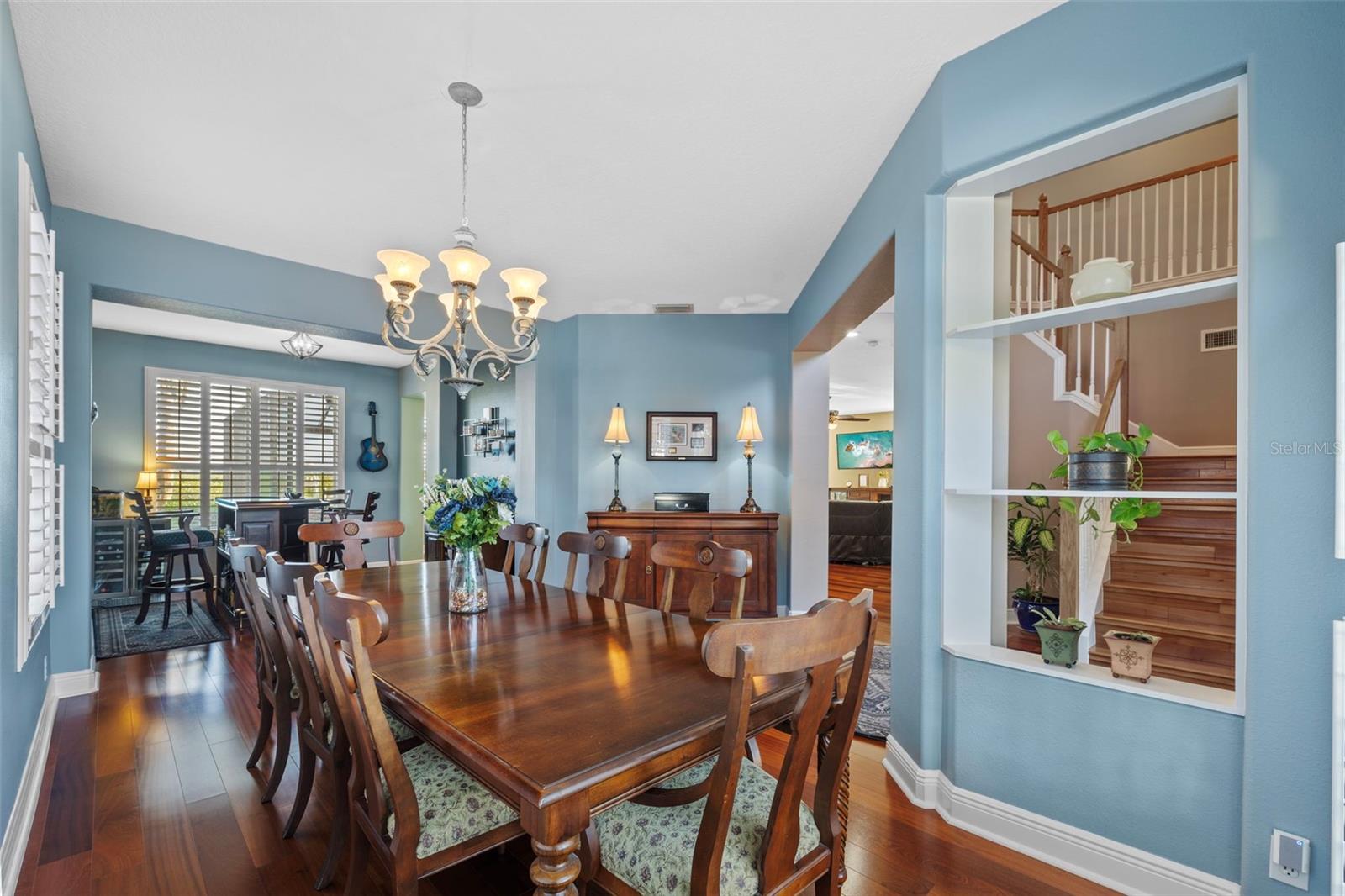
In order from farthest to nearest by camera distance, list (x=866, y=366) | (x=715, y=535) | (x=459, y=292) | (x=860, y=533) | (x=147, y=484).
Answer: (x=860, y=533) → (x=866, y=366) → (x=147, y=484) → (x=715, y=535) → (x=459, y=292)

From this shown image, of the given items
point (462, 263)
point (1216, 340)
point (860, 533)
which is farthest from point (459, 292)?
point (860, 533)

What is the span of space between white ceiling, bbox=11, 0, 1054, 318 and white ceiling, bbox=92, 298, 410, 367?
2101 millimetres

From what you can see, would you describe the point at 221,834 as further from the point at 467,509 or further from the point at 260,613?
the point at 467,509

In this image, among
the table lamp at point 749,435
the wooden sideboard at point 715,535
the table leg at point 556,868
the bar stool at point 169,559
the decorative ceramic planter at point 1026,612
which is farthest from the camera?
the table lamp at point 749,435

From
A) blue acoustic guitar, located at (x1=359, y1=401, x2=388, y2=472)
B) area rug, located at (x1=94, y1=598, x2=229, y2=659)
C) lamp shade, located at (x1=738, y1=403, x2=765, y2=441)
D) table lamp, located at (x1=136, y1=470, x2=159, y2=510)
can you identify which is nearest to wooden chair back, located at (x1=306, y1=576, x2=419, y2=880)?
lamp shade, located at (x1=738, y1=403, x2=765, y2=441)

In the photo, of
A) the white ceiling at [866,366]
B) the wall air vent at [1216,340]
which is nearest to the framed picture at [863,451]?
the white ceiling at [866,366]

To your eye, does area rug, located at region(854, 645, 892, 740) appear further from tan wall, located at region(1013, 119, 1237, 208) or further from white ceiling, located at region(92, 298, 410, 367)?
white ceiling, located at region(92, 298, 410, 367)

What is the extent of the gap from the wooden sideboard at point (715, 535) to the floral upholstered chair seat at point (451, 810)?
3129 millimetres

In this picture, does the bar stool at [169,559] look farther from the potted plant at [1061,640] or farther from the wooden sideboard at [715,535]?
the potted plant at [1061,640]

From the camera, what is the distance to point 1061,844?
6.09 ft

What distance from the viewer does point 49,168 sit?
279cm

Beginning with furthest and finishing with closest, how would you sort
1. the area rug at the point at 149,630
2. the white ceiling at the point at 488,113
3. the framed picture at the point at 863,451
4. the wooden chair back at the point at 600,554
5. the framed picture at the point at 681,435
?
the framed picture at the point at 863,451, the framed picture at the point at 681,435, the area rug at the point at 149,630, the wooden chair back at the point at 600,554, the white ceiling at the point at 488,113

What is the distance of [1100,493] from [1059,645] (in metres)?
0.51

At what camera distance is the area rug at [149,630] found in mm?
4094
